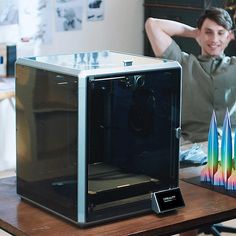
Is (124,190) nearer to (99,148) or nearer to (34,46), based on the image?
(99,148)

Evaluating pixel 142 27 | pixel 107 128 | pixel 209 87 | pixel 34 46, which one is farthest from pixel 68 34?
pixel 107 128

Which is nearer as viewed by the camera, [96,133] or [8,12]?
[96,133]

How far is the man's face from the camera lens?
325 cm

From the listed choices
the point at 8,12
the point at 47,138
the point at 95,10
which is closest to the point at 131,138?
the point at 47,138

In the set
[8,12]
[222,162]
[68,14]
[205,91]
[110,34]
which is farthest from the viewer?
[110,34]

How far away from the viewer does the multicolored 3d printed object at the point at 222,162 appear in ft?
6.22

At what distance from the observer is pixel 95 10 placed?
4.93 m

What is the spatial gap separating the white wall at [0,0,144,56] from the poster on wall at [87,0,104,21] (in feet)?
0.11

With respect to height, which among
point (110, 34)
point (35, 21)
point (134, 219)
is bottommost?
point (134, 219)

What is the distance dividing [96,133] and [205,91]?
1679 millimetres

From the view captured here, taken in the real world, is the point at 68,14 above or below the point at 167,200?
above

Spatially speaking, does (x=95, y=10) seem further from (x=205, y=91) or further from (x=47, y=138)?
(x=47, y=138)

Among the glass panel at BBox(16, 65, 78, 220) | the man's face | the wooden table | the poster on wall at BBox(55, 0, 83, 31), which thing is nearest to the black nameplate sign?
the wooden table

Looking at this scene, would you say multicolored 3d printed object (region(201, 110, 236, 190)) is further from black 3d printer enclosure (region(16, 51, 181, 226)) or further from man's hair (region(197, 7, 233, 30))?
man's hair (region(197, 7, 233, 30))
